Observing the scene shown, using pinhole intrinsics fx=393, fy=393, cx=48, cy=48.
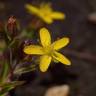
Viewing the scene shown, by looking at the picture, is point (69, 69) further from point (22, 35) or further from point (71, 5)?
point (71, 5)

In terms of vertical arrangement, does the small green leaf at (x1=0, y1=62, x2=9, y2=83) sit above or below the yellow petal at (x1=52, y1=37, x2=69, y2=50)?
below

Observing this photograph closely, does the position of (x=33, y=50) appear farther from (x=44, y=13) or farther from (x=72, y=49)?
(x=72, y=49)

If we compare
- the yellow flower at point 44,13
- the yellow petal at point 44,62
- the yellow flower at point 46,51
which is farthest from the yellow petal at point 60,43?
the yellow flower at point 44,13

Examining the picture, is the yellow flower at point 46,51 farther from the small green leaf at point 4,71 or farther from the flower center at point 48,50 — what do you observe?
the small green leaf at point 4,71

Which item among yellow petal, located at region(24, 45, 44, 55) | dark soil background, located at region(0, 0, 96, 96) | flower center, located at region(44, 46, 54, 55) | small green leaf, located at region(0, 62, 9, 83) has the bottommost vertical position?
Result: dark soil background, located at region(0, 0, 96, 96)

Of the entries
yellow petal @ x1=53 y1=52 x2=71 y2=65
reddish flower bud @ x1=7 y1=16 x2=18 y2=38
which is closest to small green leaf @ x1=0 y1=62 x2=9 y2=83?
reddish flower bud @ x1=7 y1=16 x2=18 y2=38

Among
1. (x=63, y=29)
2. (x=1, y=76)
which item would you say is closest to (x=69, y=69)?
(x=63, y=29)

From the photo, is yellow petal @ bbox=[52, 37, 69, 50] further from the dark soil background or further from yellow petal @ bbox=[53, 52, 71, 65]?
the dark soil background

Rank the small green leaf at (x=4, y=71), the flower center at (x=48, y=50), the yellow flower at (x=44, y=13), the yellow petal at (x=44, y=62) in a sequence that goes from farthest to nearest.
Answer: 1. the yellow flower at (x=44, y=13)
2. the small green leaf at (x=4, y=71)
3. the flower center at (x=48, y=50)
4. the yellow petal at (x=44, y=62)
